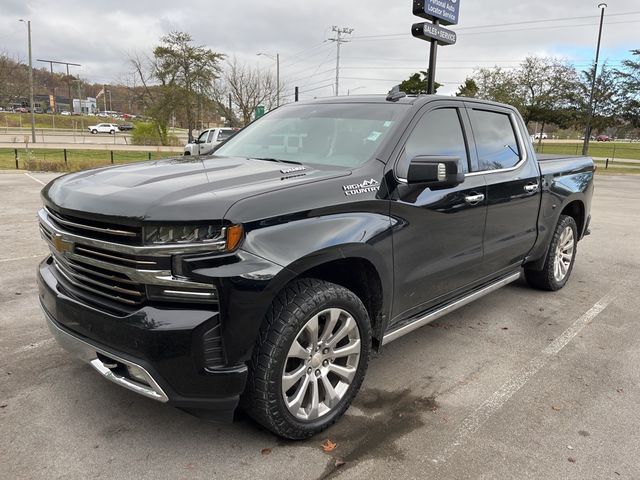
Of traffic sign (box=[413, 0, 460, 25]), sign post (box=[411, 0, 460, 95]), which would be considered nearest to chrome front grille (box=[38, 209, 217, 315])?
sign post (box=[411, 0, 460, 95])

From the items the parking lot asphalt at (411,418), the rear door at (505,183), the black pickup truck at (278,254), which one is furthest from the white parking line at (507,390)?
the rear door at (505,183)

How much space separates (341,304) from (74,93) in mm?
116685

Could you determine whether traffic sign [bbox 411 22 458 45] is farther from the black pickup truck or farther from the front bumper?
the front bumper

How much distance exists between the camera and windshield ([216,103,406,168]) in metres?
3.34

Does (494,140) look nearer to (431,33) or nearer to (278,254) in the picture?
(278,254)

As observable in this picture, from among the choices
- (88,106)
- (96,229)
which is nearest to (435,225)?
(96,229)

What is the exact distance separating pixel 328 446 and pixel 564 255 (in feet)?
13.2

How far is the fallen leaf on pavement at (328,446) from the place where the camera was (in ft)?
8.93

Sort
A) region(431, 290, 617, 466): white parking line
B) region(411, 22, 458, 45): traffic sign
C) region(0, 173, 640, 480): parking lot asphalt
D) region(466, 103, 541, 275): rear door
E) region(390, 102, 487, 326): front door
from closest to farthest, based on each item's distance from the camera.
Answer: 1. region(0, 173, 640, 480): parking lot asphalt
2. region(431, 290, 617, 466): white parking line
3. region(390, 102, 487, 326): front door
4. region(466, 103, 541, 275): rear door
5. region(411, 22, 458, 45): traffic sign

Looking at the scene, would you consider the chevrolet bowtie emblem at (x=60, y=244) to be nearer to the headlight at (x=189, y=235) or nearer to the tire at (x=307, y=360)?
the headlight at (x=189, y=235)

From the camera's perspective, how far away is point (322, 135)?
3.62 meters

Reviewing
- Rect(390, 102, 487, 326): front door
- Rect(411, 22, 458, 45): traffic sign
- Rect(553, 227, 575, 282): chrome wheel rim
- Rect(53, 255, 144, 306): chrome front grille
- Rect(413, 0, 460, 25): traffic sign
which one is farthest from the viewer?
Rect(413, 0, 460, 25): traffic sign

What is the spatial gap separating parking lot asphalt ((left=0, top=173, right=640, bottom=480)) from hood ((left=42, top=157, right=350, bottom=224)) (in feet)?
4.01

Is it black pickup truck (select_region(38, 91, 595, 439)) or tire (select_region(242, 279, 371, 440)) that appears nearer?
black pickup truck (select_region(38, 91, 595, 439))
